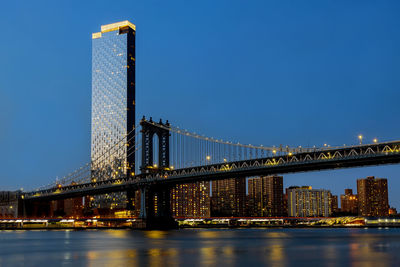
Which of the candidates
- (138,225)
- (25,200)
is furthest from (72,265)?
(25,200)

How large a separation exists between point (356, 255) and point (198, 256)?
11.9 metres

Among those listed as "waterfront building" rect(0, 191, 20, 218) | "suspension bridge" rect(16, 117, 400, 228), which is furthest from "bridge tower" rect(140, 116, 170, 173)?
"waterfront building" rect(0, 191, 20, 218)

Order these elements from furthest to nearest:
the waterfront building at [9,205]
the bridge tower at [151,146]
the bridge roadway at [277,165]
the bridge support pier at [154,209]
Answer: the waterfront building at [9,205] → the bridge tower at [151,146] → the bridge support pier at [154,209] → the bridge roadway at [277,165]

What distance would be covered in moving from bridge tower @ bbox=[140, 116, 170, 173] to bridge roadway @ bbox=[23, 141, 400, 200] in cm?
263

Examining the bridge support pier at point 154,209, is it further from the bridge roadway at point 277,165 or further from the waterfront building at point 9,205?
the waterfront building at point 9,205

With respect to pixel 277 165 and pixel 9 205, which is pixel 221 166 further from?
pixel 9 205

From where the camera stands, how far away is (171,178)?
100125 mm

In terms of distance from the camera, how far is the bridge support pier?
104438 millimetres

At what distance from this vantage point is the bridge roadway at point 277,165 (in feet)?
245

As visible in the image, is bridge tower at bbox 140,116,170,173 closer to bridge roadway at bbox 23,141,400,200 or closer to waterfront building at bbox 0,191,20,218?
bridge roadway at bbox 23,141,400,200

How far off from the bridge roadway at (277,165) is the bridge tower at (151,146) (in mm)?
2632

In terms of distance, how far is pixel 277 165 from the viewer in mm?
84812

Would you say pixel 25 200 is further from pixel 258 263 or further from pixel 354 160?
pixel 258 263

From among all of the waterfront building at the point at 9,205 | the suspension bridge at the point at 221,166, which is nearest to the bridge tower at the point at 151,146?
the suspension bridge at the point at 221,166
